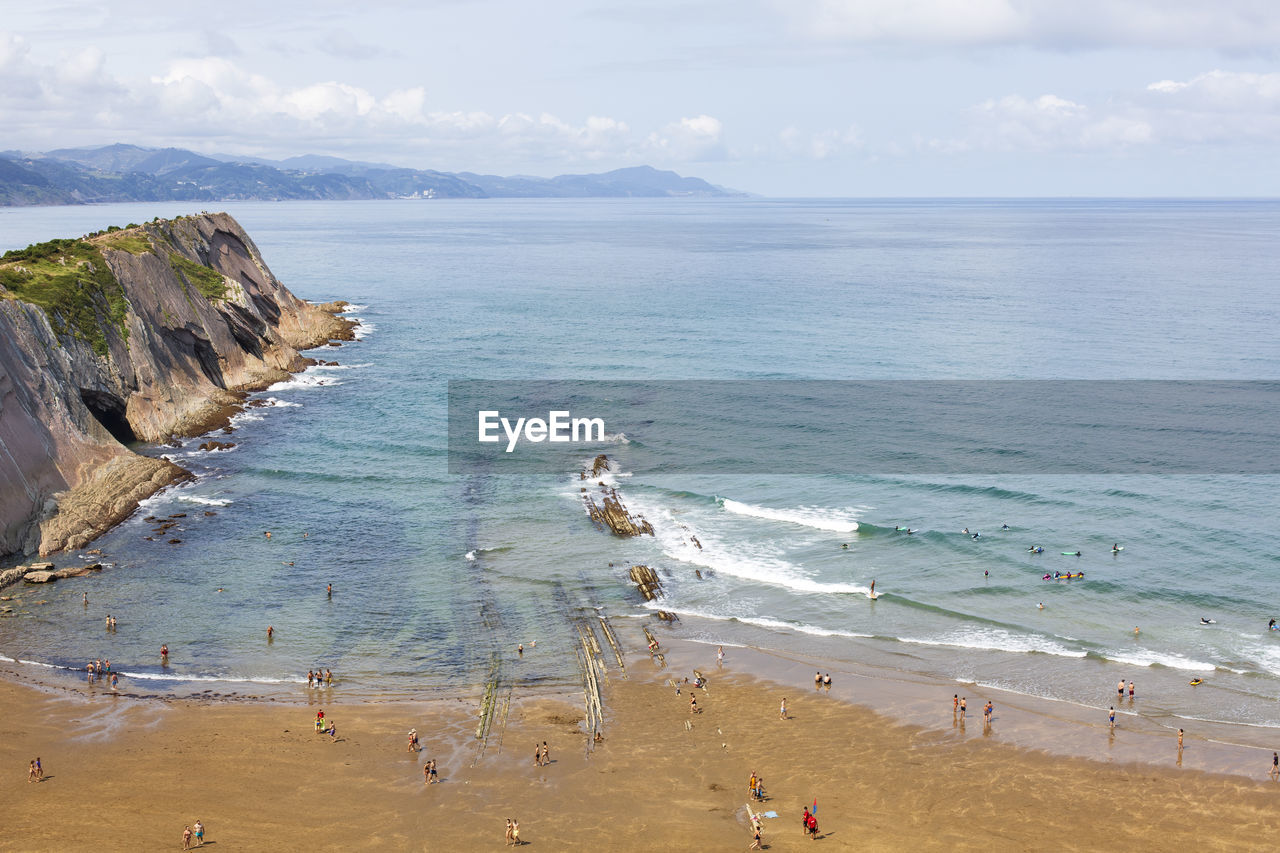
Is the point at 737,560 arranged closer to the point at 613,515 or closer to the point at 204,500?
the point at 613,515

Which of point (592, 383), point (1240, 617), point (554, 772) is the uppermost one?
point (592, 383)

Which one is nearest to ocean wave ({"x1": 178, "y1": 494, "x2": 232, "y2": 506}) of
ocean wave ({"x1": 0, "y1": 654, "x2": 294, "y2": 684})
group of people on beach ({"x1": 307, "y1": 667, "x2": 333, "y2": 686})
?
ocean wave ({"x1": 0, "y1": 654, "x2": 294, "y2": 684})

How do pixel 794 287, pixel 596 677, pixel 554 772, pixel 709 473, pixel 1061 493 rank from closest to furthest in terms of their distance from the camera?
1. pixel 554 772
2. pixel 596 677
3. pixel 1061 493
4. pixel 709 473
5. pixel 794 287

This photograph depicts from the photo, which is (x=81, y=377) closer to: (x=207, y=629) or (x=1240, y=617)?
(x=207, y=629)

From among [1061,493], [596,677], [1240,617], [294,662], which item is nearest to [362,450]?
[294,662]

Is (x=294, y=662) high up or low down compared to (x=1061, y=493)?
down

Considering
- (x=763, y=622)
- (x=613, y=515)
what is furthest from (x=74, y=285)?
(x=763, y=622)

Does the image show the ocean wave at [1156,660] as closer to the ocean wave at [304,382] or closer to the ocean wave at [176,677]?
the ocean wave at [176,677]
